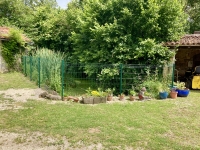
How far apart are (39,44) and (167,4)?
11.1 metres

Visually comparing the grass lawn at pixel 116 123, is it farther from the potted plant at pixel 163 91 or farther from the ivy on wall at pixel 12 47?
the ivy on wall at pixel 12 47

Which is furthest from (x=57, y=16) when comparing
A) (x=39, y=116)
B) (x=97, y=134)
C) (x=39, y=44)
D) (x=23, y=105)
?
(x=97, y=134)

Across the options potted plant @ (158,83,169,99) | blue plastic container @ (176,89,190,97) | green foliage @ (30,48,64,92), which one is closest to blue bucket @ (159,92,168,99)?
potted plant @ (158,83,169,99)

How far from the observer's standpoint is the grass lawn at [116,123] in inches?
149

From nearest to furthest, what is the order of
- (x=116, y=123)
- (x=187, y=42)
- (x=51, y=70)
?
(x=116, y=123) → (x=51, y=70) → (x=187, y=42)

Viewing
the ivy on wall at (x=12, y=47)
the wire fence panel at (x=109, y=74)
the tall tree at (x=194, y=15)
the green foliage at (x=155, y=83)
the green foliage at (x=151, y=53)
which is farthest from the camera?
the tall tree at (x=194, y=15)

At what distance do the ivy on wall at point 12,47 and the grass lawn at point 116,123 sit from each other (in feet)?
30.0

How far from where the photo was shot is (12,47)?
557 inches

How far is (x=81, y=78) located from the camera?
980 centimetres

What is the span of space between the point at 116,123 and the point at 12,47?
12.5m

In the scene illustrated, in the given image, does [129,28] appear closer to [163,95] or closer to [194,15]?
[163,95]

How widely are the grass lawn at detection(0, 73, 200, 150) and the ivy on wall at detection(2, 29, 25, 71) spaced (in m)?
9.14

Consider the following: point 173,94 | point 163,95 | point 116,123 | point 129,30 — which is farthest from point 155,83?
point 116,123

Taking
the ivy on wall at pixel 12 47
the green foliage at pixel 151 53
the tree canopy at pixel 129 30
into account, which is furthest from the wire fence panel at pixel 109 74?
the ivy on wall at pixel 12 47
